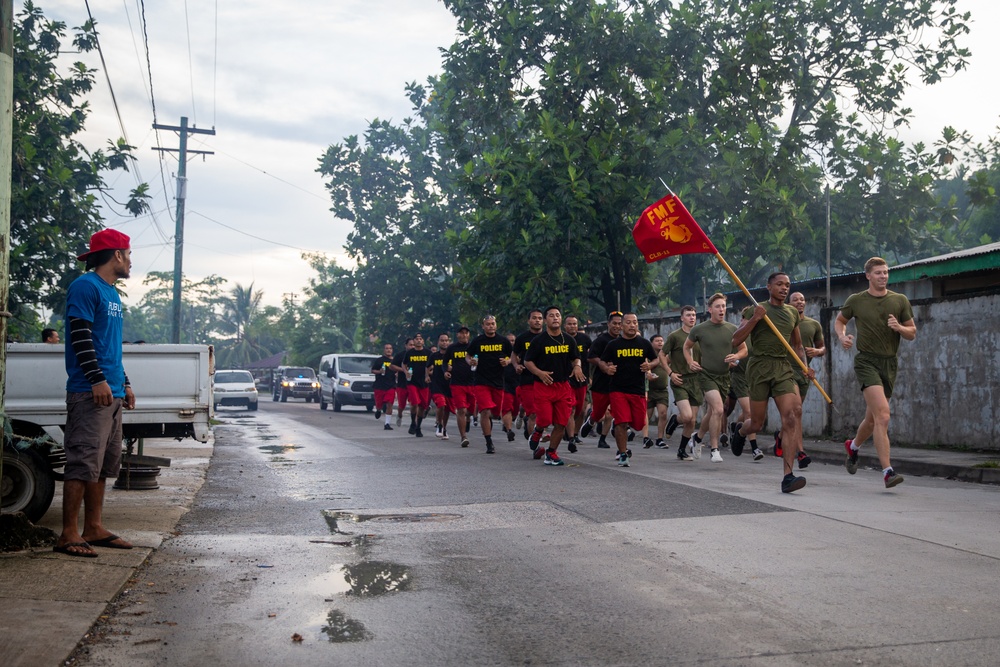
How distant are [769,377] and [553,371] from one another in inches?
134

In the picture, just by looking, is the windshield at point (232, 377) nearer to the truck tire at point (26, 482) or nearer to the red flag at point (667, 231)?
the red flag at point (667, 231)

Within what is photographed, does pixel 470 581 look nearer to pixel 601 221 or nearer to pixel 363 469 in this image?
pixel 363 469

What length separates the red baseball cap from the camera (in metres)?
6.48

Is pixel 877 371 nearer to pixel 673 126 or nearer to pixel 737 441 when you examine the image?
pixel 737 441

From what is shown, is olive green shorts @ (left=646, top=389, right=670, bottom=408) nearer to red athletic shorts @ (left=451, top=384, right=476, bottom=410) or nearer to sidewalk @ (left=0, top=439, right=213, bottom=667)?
red athletic shorts @ (left=451, top=384, right=476, bottom=410)

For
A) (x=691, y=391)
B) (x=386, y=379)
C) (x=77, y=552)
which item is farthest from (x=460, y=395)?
(x=77, y=552)

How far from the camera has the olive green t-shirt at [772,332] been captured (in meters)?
9.78

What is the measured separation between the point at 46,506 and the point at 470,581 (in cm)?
333

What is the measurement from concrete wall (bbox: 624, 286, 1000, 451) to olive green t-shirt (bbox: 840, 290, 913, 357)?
4356mm

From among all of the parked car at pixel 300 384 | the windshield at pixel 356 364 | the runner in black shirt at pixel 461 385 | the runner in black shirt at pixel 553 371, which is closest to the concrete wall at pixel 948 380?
the runner in black shirt at pixel 553 371

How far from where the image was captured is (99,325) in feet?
20.7

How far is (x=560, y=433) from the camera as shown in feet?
40.3

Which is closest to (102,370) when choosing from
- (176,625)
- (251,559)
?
(251,559)

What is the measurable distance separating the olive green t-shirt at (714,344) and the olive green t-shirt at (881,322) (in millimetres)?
3736
